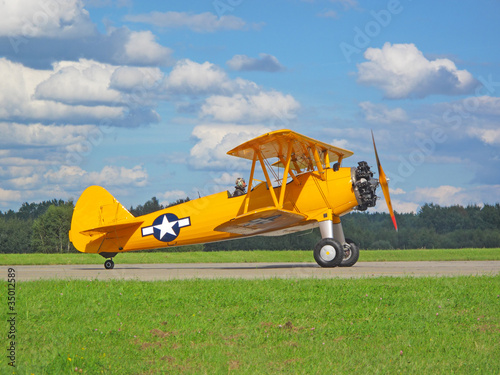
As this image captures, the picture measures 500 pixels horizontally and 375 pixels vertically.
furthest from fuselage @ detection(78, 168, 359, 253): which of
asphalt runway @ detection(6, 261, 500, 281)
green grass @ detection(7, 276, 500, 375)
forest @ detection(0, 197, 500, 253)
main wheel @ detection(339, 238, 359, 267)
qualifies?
forest @ detection(0, 197, 500, 253)

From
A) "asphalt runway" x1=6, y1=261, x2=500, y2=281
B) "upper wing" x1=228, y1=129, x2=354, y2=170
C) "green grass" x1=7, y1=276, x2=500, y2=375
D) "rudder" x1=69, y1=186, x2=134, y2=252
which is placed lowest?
"green grass" x1=7, y1=276, x2=500, y2=375

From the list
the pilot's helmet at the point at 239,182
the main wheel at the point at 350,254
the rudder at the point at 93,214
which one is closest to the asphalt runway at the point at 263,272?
the main wheel at the point at 350,254

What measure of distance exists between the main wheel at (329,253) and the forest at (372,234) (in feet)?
150

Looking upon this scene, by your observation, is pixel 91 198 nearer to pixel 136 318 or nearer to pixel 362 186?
pixel 362 186

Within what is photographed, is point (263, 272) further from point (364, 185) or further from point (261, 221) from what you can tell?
point (364, 185)

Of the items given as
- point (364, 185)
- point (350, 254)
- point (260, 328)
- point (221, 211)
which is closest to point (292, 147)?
point (364, 185)

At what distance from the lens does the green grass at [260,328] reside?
7473mm

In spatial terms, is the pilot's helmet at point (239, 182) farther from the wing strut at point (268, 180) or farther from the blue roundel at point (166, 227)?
the blue roundel at point (166, 227)

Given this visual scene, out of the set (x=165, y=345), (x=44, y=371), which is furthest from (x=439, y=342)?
(x=44, y=371)

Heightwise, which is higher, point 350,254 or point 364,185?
point 364,185

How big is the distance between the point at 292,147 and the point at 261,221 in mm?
2607

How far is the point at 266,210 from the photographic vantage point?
690 inches

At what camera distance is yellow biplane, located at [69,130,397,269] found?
1812cm

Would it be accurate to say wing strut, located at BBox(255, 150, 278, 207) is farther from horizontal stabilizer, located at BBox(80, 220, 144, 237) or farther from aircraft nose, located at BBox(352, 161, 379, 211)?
horizontal stabilizer, located at BBox(80, 220, 144, 237)
